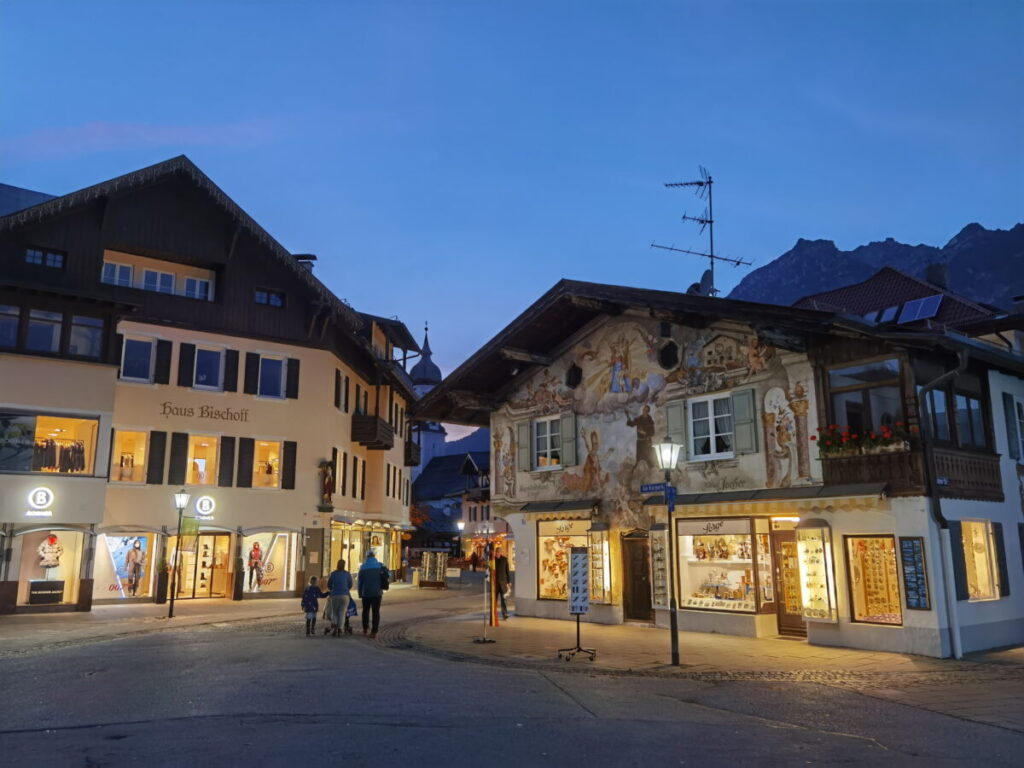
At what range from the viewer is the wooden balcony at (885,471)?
50.5 feet

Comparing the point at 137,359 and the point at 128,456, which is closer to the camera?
the point at 128,456

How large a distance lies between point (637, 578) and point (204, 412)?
17.3 m

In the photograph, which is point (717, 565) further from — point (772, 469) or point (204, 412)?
point (204, 412)

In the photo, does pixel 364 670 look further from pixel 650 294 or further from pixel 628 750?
pixel 650 294

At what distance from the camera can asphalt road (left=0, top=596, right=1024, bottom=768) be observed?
25.0ft

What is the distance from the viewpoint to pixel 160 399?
29.3 metres

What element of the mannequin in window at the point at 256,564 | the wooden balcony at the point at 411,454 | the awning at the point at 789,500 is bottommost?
the mannequin in window at the point at 256,564

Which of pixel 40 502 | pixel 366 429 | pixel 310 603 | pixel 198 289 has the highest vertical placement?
pixel 198 289

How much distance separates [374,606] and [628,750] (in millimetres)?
11539

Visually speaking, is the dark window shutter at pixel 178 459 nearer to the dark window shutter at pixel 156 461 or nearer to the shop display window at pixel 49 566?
the dark window shutter at pixel 156 461

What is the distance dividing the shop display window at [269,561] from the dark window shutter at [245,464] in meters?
1.97

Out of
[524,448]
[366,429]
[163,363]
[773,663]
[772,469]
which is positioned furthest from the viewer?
[366,429]

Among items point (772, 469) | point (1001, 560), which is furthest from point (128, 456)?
point (1001, 560)

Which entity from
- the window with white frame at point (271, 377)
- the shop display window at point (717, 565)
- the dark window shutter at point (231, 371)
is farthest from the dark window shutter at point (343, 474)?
the shop display window at point (717, 565)
